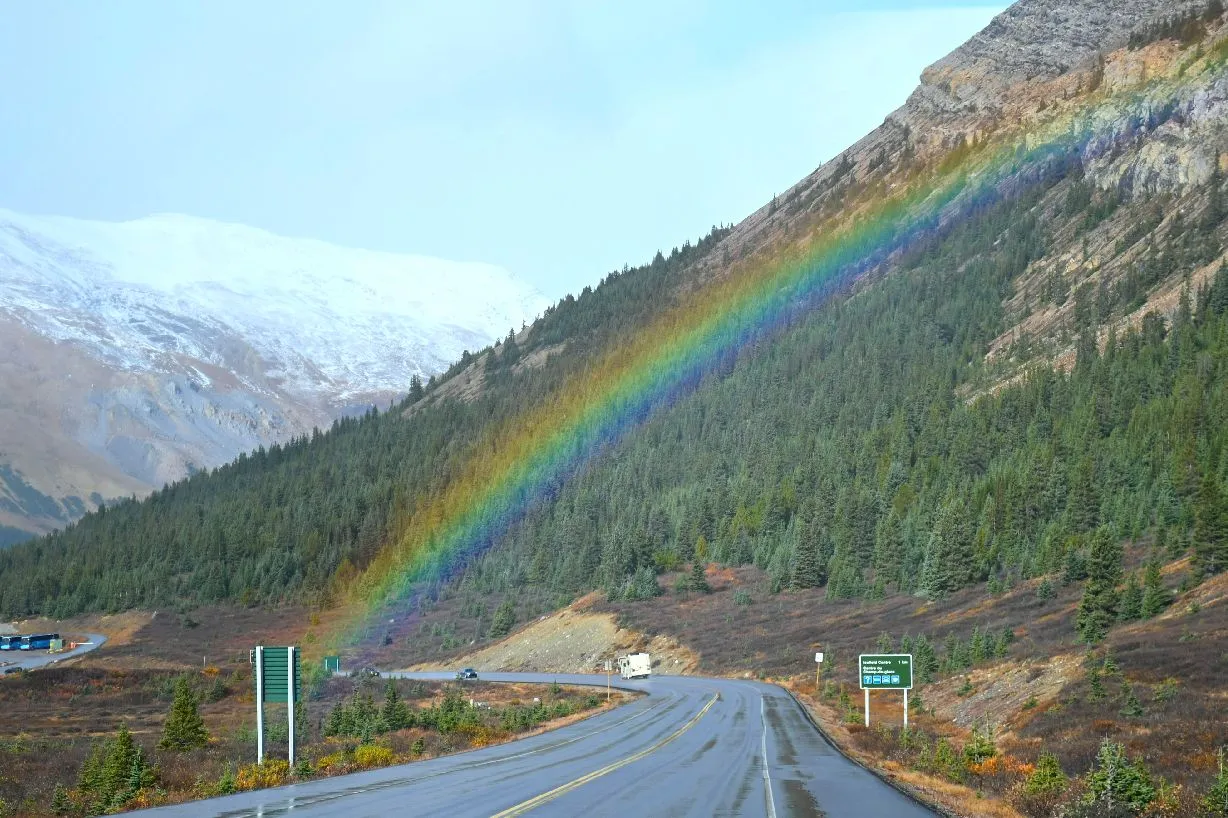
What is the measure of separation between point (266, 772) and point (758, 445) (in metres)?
149

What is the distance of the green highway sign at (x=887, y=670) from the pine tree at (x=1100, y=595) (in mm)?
11990

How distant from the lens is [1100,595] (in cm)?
5241

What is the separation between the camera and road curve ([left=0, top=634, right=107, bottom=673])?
370 ft

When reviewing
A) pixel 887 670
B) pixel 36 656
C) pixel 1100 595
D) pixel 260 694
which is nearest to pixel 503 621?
pixel 36 656

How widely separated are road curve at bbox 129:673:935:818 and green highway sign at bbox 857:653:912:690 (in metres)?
3.30

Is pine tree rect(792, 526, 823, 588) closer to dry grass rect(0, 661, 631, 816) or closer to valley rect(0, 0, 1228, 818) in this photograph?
valley rect(0, 0, 1228, 818)

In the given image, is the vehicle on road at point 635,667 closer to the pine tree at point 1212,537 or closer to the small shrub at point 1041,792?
the pine tree at point 1212,537

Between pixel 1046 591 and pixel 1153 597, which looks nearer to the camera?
pixel 1153 597

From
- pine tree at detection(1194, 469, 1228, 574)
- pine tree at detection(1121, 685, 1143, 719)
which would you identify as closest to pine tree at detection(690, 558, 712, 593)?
pine tree at detection(1194, 469, 1228, 574)

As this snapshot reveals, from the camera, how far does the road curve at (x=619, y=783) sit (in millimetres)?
21297

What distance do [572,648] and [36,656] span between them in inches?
2546

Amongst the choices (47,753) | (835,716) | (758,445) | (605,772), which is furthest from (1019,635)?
(758,445)

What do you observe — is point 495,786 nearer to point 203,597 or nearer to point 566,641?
point 566,641

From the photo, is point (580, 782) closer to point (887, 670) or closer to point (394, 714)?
point (887, 670)
